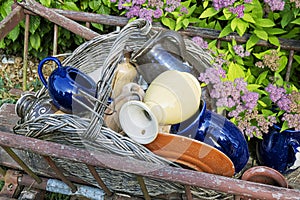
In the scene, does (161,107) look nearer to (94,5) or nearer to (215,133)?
(215,133)

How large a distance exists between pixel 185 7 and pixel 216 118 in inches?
21.4

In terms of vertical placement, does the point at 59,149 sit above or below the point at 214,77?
below

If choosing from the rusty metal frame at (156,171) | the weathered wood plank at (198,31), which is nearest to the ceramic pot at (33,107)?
the rusty metal frame at (156,171)

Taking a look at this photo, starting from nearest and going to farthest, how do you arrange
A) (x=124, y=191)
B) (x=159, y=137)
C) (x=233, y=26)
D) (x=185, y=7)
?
(x=159, y=137) < (x=124, y=191) < (x=233, y=26) < (x=185, y=7)

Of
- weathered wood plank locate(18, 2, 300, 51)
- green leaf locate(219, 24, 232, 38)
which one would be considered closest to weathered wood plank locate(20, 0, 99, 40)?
weathered wood plank locate(18, 2, 300, 51)

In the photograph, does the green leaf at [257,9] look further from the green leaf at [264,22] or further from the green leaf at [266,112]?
the green leaf at [266,112]

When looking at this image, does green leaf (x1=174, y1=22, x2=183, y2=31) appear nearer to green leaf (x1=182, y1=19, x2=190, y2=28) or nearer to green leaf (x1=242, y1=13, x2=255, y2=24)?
green leaf (x1=182, y1=19, x2=190, y2=28)

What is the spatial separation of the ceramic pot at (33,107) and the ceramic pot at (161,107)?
0.95 feet

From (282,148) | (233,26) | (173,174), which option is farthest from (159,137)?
(233,26)

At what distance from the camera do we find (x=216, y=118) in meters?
1.48

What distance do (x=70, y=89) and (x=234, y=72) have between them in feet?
1.93

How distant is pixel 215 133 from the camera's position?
1.44 metres

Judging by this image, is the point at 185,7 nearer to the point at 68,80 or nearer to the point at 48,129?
the point at 68,80

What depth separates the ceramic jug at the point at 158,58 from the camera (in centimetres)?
157
